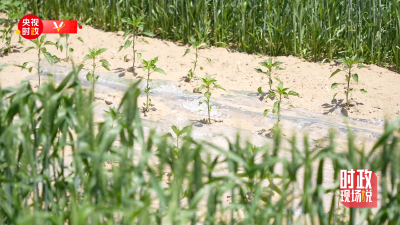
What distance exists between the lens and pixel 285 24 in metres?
5.19

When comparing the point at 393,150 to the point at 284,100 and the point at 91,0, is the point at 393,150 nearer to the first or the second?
the point at 284,100

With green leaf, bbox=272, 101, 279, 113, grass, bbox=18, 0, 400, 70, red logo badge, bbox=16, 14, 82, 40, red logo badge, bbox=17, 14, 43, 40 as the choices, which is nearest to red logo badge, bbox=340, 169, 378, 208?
green leaf, bbox=272, 101, 279, 113

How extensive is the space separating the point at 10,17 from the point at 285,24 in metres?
2.83

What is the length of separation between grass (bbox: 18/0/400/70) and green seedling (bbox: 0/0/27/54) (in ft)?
2.48

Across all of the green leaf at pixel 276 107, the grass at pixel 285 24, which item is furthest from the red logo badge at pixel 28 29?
the green leaf at pixel 276 107

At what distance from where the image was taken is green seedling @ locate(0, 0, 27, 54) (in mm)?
4934

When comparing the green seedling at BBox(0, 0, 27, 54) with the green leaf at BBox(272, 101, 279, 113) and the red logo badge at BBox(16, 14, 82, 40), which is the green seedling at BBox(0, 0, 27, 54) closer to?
the red logo badge at BBox(16, 14, 82, 40)

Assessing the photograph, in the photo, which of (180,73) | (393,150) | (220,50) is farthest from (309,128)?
(393,150)

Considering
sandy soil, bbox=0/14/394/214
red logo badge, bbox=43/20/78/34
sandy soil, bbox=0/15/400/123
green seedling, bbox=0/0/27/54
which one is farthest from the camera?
red logo badge, bbox=43/20/78/34

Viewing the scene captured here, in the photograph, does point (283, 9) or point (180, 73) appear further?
point (283, 9)

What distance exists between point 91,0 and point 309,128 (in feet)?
10.6

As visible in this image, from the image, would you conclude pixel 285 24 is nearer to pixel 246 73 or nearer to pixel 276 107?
pixel 246 73

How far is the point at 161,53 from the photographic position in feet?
16.8

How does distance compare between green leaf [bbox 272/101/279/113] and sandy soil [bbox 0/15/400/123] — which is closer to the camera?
green leaf [bbox 272/101/279/113]
